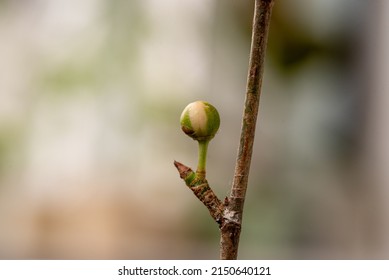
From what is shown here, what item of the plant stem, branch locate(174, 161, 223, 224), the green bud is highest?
the green bud

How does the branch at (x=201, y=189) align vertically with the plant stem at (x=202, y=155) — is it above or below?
below

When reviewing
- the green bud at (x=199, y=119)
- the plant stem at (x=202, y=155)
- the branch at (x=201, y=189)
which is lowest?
the branch at (x=201, y=189)

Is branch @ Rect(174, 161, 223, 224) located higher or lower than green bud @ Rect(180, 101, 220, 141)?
lower
